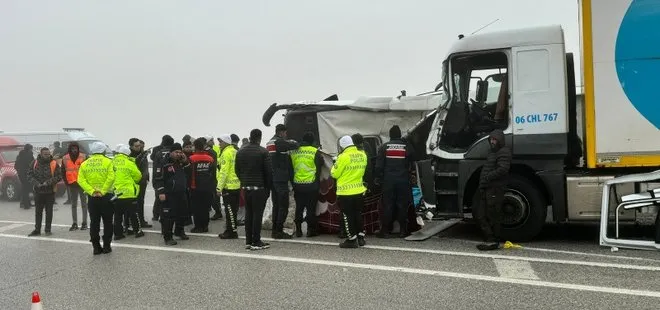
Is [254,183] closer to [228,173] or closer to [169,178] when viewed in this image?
[228,173]


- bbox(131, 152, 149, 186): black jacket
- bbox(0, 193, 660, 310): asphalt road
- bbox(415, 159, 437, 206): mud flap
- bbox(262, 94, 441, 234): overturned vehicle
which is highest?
bbox(262, 94, 441, 234): overturned vehicle

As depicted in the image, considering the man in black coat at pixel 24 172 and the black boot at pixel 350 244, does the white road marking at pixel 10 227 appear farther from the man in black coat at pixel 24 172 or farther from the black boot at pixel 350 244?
the black boot at pixel 350 244

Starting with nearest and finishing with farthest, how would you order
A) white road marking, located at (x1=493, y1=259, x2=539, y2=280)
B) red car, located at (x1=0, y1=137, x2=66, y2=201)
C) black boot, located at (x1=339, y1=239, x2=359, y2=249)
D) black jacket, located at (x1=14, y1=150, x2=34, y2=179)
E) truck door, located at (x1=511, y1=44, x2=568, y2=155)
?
1. white road marking, located at (x1=493, y1=259, x2=539, y2=280)
2. truck door, located at (x1=511, y1=44, x2=568, y2=155)
3. black boot, located at (x1=339, y1=239, x2=359, y2=249)
4. black jacket, located at (x1=14, y1=150, x2=34, y2=179)
5. red car, located at (x1=0, y1=137, x2=66, y2=201)

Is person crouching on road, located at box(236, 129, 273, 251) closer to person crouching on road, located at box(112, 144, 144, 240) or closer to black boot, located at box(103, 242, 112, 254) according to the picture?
black boot, located at box(103, 242, 112, 254)

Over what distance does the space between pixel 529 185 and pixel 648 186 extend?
1.40 metres

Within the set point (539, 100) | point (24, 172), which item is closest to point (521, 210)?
point (539, 100)

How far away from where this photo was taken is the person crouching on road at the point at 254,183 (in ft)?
24.8

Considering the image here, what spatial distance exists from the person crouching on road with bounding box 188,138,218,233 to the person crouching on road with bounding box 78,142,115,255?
1662 millimetres

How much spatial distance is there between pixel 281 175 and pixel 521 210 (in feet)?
11.9

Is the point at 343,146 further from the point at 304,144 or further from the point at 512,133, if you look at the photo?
the point at 512,133

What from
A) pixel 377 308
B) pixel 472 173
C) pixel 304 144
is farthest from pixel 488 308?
pixel 304 144

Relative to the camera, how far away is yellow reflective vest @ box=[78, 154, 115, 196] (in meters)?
7.88

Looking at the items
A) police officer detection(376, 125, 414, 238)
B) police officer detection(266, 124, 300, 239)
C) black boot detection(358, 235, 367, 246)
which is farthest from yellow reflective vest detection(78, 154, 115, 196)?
police officer detection(376, 125, 414, 238)

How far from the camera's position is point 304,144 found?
8508 millimetres
